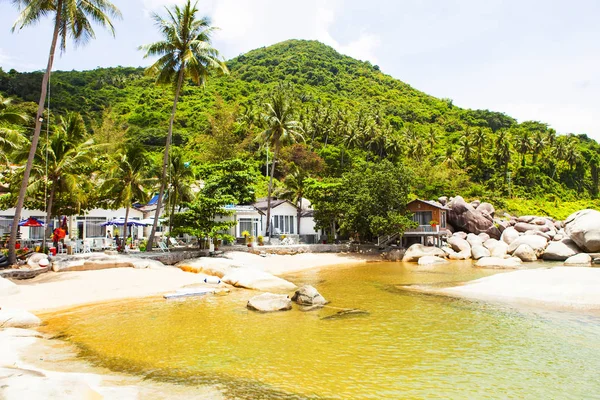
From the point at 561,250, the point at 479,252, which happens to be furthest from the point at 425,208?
the point at 561,250

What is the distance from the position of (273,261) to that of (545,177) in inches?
2789

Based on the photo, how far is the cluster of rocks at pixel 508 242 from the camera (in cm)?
3130

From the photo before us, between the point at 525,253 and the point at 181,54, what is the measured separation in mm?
31002

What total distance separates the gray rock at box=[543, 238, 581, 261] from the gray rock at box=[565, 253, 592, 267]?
2.75 m

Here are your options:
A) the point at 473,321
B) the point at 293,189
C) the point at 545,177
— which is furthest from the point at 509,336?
the point at 545,177

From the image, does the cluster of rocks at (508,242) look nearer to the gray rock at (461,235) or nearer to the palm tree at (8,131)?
the gray rock at (461,235)

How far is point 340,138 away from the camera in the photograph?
82.9 meters

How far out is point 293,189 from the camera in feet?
135

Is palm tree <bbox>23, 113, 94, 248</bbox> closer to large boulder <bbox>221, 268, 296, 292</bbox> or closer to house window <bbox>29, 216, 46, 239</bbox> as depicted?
house window <bbox>29, 216, 46, 239</bbox>

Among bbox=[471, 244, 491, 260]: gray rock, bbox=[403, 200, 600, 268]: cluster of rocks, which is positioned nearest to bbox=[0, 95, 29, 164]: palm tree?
bbox=[403, 200, 600, 268]: cluster of rocks

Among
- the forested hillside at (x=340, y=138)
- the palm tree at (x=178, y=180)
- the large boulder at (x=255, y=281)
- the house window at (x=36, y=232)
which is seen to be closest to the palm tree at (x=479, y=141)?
the forested hillside at (x=340, y=138)

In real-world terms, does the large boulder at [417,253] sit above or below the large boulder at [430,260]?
above

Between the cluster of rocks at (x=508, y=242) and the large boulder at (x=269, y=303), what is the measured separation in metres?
19.7

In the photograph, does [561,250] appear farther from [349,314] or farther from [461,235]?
[349,314]
